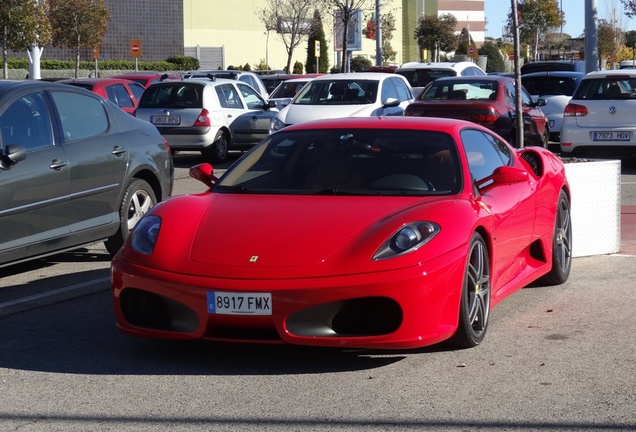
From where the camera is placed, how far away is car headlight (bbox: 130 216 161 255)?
20.0 ft

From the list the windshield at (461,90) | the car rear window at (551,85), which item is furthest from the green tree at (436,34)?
the windshield at (461,90)

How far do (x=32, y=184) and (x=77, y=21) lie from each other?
3665 cm

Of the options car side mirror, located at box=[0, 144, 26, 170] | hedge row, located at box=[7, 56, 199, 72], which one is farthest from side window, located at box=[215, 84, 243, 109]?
hedge row, located at box=[7, 56, 199, 72]

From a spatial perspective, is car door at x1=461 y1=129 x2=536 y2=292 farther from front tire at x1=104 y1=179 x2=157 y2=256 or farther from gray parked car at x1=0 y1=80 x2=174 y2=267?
front tire at x1=104 y1=179 x2=157 y2=256

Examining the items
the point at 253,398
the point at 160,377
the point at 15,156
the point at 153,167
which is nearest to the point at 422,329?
the point at 253,398

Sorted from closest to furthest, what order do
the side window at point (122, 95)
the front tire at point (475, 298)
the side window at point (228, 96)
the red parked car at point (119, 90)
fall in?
the front tire at point (475, 298), the red parked car at point (119, 90), the side window at point (228, 96), the side window at point (122, 95)

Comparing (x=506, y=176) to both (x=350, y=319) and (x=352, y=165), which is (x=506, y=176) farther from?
(x=350, y=319)

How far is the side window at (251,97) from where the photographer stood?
21516mm

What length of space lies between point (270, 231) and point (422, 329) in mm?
973

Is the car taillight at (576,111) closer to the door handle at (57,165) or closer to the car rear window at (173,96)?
the car rear window at (173,96)

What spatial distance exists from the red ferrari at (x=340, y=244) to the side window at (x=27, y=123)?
5.64 ft

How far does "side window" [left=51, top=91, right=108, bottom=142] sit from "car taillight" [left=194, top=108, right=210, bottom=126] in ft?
34.2

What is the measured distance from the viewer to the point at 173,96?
20172 mm

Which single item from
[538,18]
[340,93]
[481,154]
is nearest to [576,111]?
[340,93]
